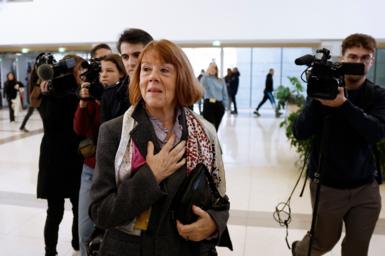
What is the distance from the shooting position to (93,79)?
2307 mm

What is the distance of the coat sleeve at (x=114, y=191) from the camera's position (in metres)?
1.27

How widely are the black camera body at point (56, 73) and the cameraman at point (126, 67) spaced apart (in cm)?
55

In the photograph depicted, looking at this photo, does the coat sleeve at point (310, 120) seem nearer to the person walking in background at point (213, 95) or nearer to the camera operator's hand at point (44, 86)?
the camera operator's hand at point (44, 86)

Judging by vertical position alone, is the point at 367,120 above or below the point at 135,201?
above

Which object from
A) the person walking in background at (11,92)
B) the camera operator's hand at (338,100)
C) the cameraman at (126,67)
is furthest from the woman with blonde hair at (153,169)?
the person walking in background at (11,92)

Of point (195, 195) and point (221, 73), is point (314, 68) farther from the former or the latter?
point (221, 73)

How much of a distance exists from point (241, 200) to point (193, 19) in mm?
4414

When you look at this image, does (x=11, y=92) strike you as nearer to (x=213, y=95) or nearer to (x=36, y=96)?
(x=213, y=95)

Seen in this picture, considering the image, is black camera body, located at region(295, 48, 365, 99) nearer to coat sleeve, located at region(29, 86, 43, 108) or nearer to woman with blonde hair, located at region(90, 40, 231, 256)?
woman with blonde hair, located at region(90, 40, 231, 256)

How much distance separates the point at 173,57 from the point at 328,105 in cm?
92

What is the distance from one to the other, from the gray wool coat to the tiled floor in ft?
6.10

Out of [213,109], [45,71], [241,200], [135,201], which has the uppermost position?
[45,71]

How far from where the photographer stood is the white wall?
23.2ft

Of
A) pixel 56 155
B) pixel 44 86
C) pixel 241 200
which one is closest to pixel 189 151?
pixel 44 86
